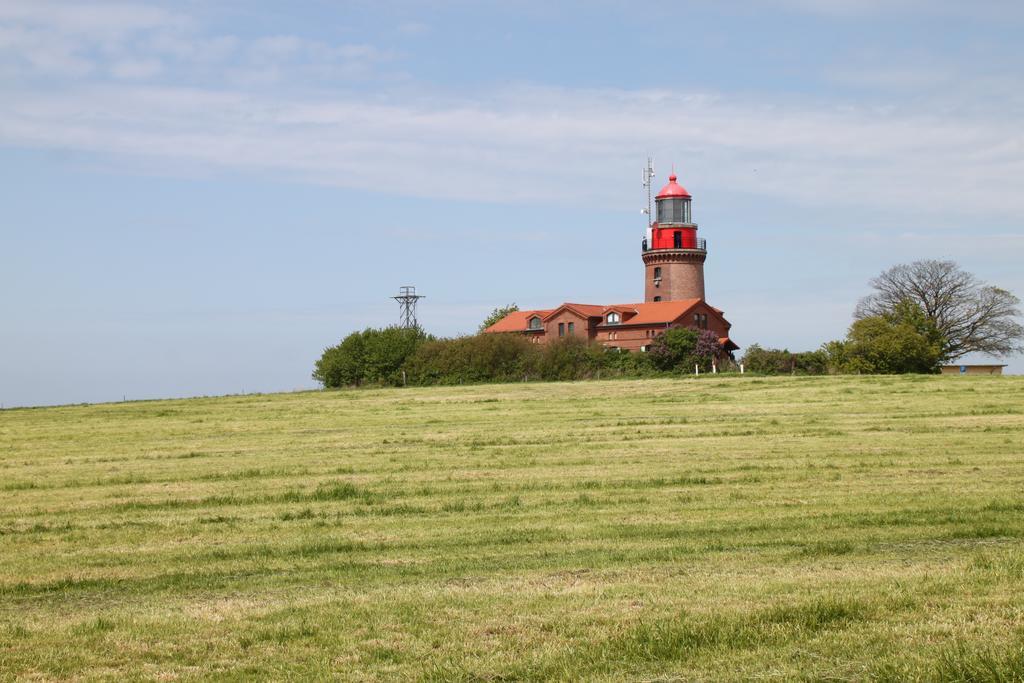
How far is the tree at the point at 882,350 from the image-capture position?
78750 millimetres

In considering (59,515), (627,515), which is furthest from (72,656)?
(59,515)

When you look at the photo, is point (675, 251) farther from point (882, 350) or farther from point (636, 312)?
point (882, 350)

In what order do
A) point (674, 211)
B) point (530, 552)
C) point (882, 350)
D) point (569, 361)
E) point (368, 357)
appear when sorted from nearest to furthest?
1. point (530, 552)
2. point (882, 350)
3. point (569, 361)
4. point (368, 357)
5. point (674, 211)

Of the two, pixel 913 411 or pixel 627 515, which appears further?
pixel 913 411

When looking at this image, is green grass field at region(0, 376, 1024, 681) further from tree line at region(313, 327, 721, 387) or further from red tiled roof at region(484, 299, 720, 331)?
red tiled roof at region(484, 299, 720, 331)

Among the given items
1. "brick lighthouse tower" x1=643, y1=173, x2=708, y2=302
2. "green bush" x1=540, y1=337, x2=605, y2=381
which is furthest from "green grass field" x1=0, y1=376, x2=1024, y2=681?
"brick lighthouse tower" x1=643, y1=173, x2=708, y2=302

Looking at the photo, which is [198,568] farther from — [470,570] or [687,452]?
[687,452]

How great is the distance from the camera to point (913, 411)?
37125 mm

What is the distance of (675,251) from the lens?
106 meters

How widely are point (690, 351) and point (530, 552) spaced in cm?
7779

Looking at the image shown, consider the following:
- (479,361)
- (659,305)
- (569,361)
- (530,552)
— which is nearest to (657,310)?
(659,305)

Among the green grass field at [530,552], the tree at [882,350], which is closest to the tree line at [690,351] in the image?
the tree at [882,350]

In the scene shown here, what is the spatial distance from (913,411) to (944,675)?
31.2m

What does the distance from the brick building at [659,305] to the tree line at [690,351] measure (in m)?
6.04
